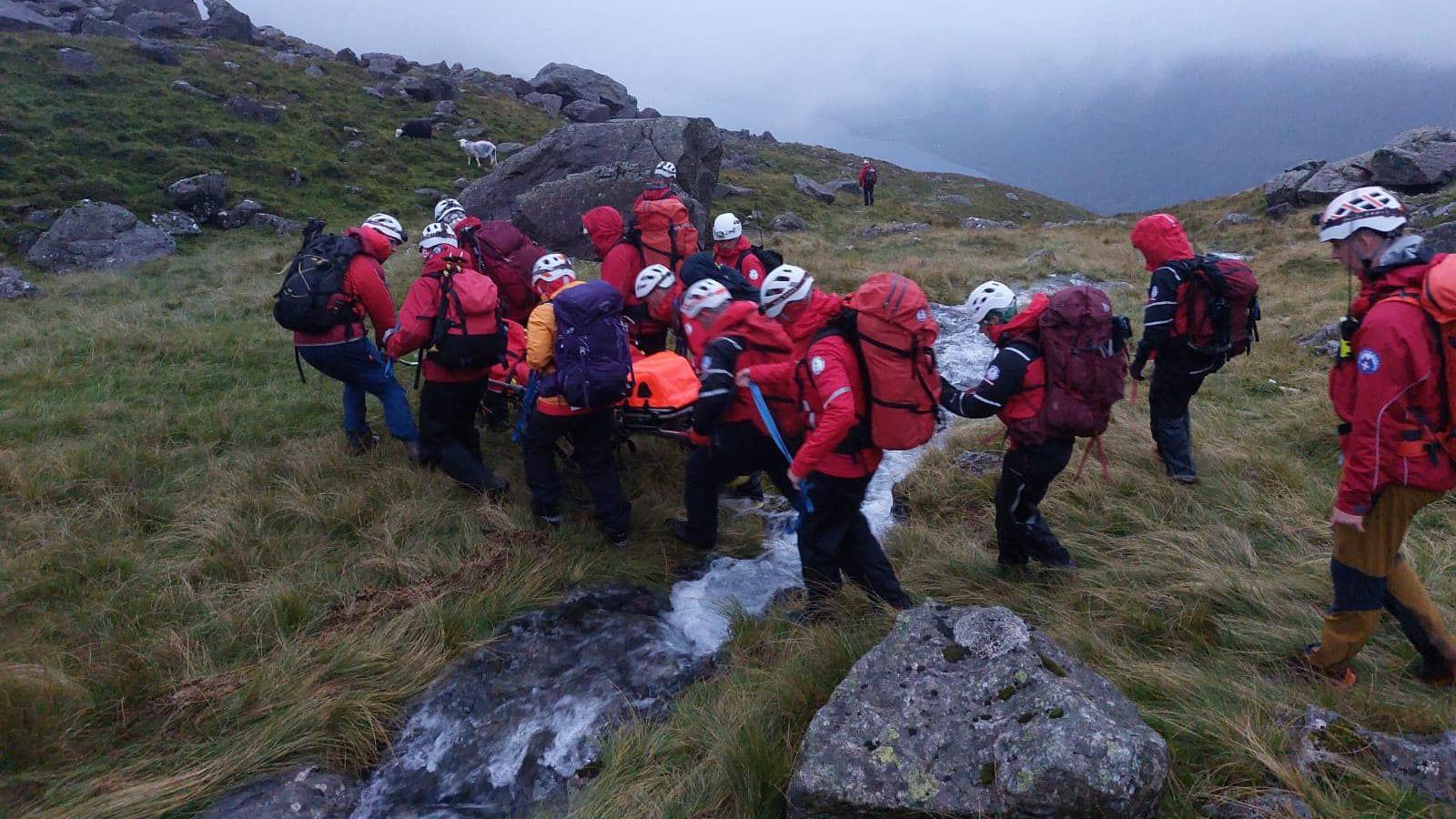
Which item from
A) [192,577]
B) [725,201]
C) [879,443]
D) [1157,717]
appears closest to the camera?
[1157,717]

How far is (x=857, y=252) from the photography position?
20562 mm

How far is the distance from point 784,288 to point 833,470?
3.66 feet

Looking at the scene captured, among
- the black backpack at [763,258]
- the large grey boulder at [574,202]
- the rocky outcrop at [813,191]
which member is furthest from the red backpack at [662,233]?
the rocky outcrop at [813,191]

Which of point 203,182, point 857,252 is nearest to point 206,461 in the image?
point 857,252

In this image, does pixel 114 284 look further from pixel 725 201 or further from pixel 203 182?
pixel 725 201

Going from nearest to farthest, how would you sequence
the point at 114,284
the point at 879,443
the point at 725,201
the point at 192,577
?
the point at 879,443, the point at 192,577, the point at 114,284, the point at 725,201

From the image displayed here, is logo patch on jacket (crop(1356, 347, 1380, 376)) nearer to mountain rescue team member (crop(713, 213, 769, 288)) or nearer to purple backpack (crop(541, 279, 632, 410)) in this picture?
purple backpack (crop(541, 279, 632, 410))

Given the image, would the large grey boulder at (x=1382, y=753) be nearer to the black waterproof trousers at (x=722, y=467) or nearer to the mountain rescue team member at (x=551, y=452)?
the black waterproof trousers at (x=722, y=467)

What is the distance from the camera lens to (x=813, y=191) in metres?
36.2

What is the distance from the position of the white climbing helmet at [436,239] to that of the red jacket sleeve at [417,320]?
477 millimetres

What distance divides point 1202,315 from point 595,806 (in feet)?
17.2

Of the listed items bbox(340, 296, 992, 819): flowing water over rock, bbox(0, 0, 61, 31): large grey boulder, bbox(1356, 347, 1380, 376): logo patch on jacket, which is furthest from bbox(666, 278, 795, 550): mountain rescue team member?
bbox(0, 0, 61, 31): large grey boulder

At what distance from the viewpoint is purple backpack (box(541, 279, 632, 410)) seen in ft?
16.9

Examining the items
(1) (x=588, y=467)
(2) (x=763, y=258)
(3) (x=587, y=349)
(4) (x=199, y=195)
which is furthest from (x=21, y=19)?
(3) (x=587, y=349)
